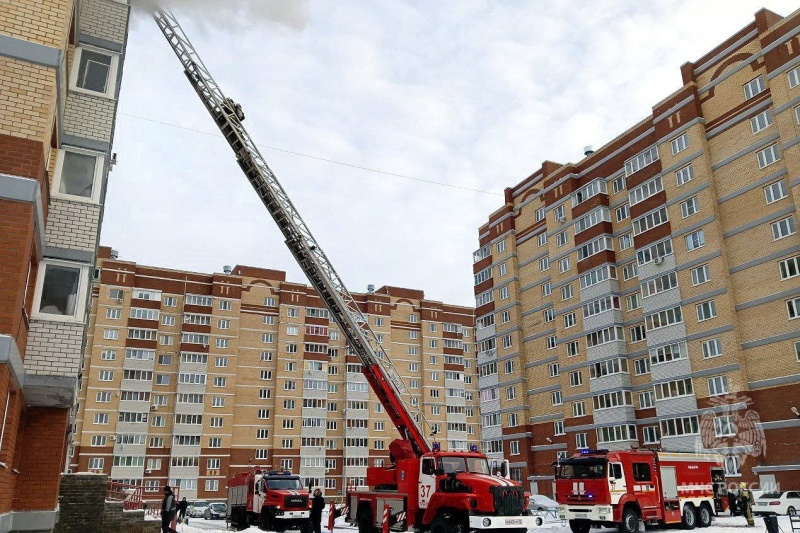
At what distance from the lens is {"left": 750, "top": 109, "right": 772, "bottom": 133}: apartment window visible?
37000mm

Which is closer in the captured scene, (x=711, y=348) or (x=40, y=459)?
(x=40, y=459)

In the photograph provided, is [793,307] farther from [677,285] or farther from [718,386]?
[677,285]

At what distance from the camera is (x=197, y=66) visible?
2080cm

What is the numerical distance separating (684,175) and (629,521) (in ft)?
92.9

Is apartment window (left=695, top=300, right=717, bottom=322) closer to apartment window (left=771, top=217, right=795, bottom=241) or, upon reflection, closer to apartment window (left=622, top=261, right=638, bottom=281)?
apartment window (left=771, top=217, right=795, bottom=241)

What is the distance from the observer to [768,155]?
3675cm

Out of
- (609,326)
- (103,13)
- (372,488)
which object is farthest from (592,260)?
(103,13)

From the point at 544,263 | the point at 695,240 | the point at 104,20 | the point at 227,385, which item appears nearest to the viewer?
the point at 104,20

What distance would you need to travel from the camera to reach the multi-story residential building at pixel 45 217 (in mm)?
10461

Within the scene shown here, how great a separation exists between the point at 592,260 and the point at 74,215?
4209 cm

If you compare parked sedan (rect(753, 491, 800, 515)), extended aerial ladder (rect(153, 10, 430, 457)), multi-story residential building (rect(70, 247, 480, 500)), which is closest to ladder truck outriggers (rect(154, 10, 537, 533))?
extended aerial ladder (rect(153, 10, 430, 457))

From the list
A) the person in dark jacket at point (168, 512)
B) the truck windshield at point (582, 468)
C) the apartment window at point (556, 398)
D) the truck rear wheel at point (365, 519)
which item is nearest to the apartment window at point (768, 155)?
the apartment window at point (556, 398)

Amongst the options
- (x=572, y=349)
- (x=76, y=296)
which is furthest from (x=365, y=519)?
(x=572, y=349)

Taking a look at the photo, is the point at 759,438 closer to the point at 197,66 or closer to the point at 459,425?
the point at 197,66
